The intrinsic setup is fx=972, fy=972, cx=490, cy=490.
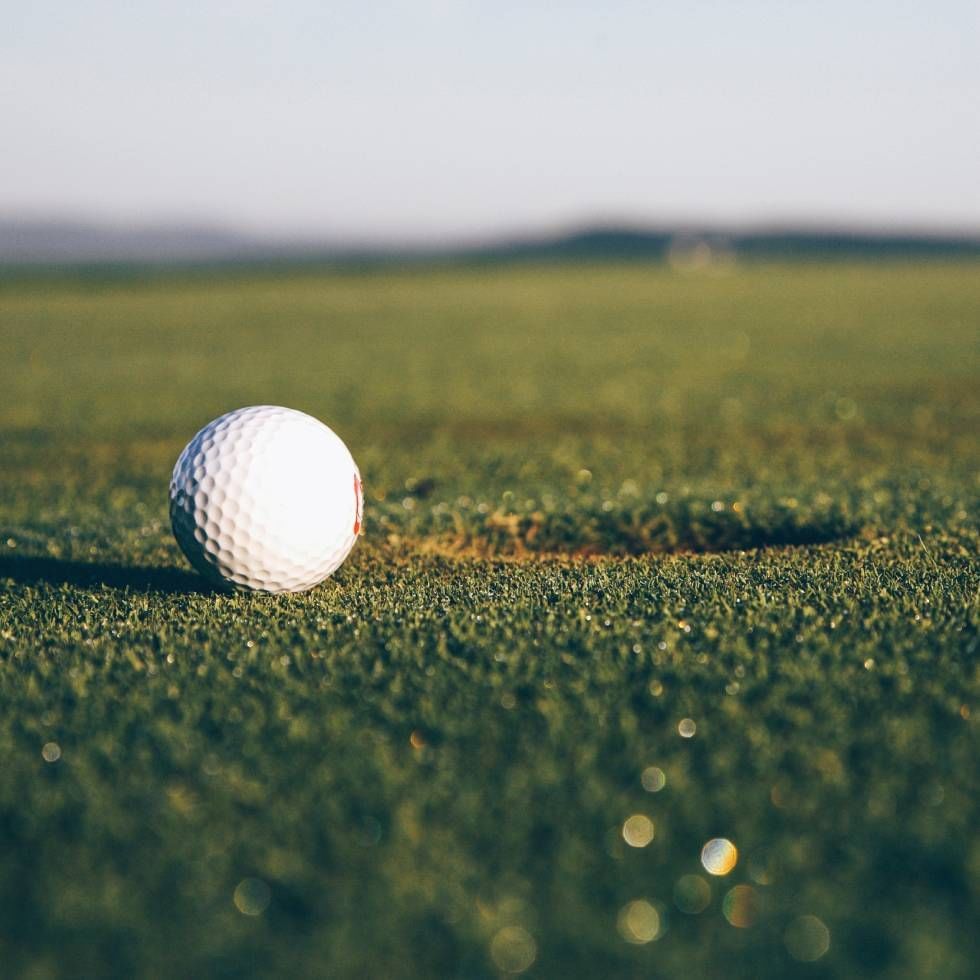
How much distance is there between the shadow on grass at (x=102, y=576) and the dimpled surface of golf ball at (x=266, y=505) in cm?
21

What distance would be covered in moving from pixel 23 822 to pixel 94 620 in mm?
1277

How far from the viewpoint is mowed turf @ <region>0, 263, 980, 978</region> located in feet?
5.82

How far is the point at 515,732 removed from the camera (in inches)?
95.4

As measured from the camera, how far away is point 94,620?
331 cm

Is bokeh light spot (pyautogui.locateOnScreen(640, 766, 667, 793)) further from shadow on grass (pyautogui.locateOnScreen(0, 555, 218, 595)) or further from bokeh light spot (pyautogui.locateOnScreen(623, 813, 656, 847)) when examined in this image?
shadow on grass (pyautogui.locateOnScreen(0, 555, 218, 595))

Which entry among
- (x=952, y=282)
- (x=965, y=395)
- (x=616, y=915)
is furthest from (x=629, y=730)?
(x=952, y=282)

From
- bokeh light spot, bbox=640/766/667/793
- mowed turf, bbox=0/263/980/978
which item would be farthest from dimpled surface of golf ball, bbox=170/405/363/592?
bokeh light spot, bbox=640/766/667/793

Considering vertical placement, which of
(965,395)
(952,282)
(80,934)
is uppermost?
(952,282)

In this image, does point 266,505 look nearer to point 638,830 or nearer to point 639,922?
point 638,830

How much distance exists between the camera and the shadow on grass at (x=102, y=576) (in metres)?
3.72

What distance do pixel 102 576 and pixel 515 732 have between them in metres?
2.19

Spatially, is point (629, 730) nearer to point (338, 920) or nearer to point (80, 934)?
point (338, 920)

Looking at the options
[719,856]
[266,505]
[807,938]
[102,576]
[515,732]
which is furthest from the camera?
[102,576]

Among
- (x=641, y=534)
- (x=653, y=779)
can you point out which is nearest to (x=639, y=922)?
(x=653, y=779)
